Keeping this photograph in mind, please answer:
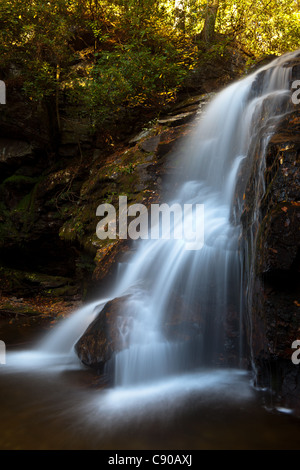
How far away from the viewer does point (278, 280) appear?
3.07 m

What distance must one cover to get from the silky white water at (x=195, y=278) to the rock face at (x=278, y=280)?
0.55 metres

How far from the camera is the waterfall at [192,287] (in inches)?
142

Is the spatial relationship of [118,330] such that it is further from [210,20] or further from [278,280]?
[210,20]

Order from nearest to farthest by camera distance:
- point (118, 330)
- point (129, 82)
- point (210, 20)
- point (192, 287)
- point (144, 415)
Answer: point (144, 415) → point (118, 330) → point (192, 287) → point (129, 82) → point (210, 20)

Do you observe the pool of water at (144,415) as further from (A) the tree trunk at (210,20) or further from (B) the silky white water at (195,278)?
(A) the tree trunk at (210,20)

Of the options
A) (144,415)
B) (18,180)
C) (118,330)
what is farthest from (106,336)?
(18,180)

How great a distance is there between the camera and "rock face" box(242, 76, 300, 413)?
293cm

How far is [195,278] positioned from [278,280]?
129cm

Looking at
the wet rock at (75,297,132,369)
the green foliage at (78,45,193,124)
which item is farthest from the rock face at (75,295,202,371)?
the green foliage at (78,45,193,124)

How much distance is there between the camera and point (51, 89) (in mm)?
8367

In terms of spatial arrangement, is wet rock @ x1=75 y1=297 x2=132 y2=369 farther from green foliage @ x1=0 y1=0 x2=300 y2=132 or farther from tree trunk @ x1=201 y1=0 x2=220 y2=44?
tree trunk @ x1=201 y1=0 x2=220 y2=44

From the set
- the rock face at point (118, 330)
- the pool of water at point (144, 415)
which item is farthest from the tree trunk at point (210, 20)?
the pool of water at point (144, 415)

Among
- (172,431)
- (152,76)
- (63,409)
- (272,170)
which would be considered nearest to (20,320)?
(63,409)

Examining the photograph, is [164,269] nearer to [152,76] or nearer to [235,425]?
[235,425]
